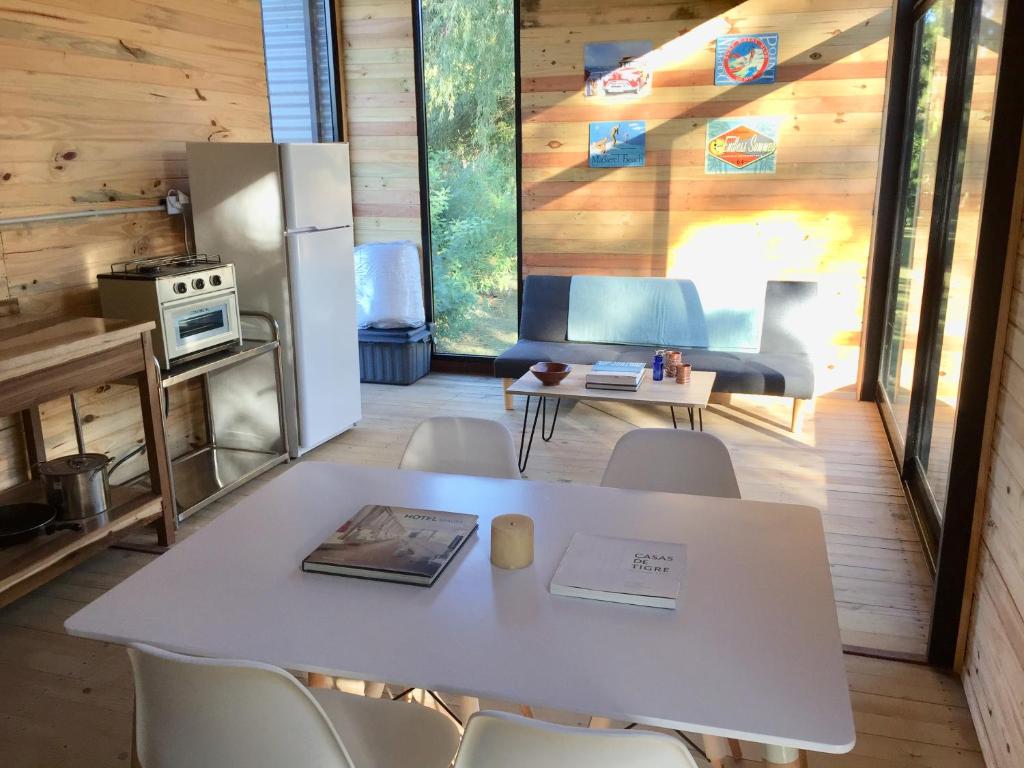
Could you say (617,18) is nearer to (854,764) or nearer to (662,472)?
(662,472)

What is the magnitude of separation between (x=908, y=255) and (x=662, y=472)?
9.41ft

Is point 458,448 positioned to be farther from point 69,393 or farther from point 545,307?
point 545,307

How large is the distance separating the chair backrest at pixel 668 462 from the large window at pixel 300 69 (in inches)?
162

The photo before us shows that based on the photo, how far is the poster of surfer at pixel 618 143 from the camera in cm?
527

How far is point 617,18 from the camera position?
16.9 ft

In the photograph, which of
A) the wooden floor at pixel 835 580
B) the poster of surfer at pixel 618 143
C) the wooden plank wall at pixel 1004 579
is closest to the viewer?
the wooden plank wall at pixel 1004 579

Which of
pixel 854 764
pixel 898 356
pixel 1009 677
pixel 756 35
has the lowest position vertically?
pixel 854 764

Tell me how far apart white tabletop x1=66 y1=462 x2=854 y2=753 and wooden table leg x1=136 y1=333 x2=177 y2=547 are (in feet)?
4.82

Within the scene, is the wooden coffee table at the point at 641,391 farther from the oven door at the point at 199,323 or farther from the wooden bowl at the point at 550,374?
the oven door at the point at 199,323

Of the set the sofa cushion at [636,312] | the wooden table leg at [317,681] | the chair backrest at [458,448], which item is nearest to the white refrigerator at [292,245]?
the sofa cushion at [636,312]

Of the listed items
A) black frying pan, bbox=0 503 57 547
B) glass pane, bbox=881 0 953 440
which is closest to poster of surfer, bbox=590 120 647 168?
glass pane, bbox=881 0 953 440

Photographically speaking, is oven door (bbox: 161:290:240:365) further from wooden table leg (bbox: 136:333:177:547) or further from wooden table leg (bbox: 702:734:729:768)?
wooden table leg (bbox: 702:734:729:768)

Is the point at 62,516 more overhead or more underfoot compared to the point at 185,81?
more underfoot

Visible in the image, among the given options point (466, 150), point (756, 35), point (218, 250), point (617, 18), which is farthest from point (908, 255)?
point (218, 250)
